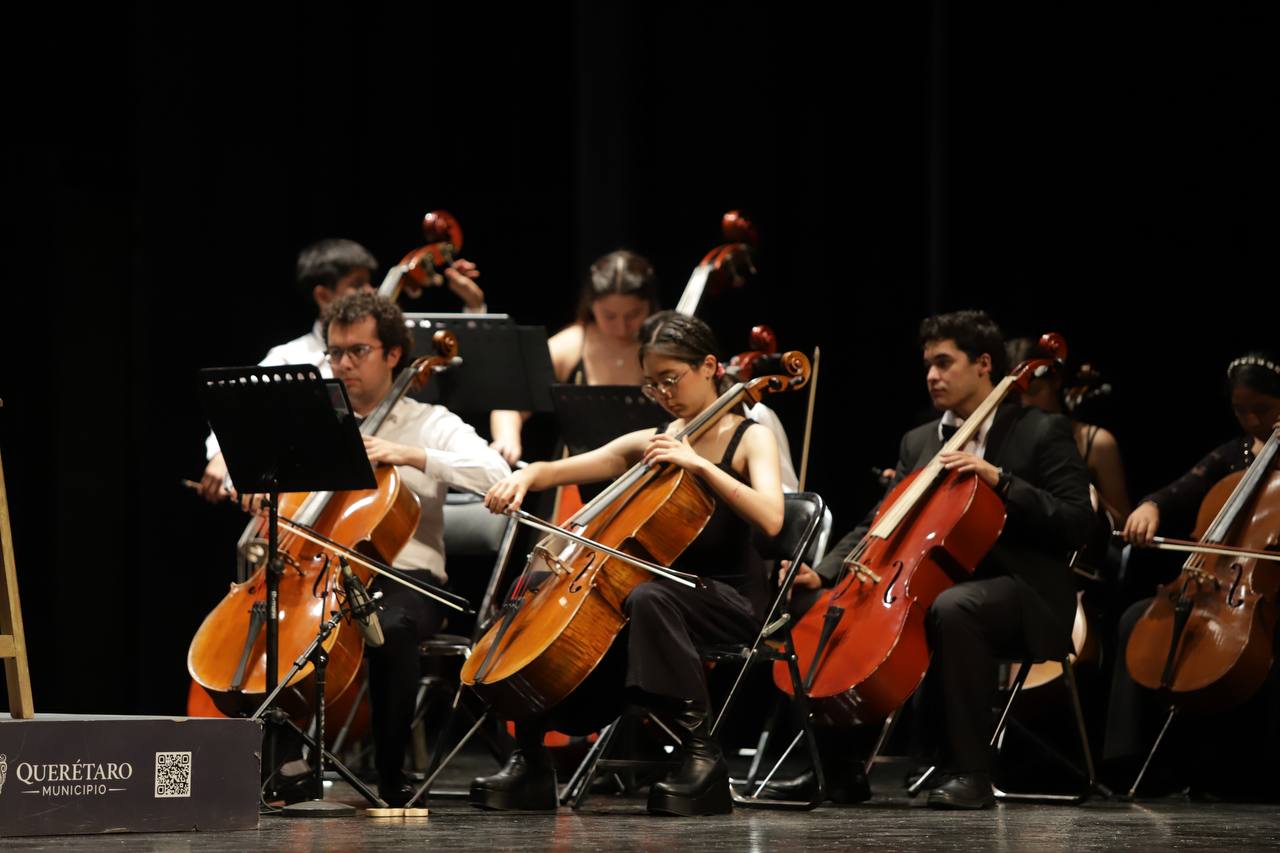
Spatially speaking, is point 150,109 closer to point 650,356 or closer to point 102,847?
point 650,356

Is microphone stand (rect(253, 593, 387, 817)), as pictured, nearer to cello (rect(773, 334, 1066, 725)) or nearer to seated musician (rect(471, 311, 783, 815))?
seated musician (rect(471, 311, 783, 815))

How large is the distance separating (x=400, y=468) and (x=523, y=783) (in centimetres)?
84

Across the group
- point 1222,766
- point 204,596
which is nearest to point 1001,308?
point 1222,766

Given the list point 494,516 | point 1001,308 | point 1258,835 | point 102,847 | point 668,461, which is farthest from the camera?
point 1001,308

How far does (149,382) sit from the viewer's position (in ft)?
18.2

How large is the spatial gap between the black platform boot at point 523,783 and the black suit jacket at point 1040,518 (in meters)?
0.85

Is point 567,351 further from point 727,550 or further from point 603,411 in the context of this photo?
point 727,550

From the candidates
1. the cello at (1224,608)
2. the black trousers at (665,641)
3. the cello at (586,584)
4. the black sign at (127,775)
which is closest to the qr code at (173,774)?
the black sign at (127,775)

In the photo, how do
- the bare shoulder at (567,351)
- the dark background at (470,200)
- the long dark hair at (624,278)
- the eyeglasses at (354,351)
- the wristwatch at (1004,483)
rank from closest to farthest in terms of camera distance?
the wristwatch at (1004,483) → the eyeglasses at (354,351) → the long dark hair at (624,278) → the bare shoulder at (567,351) → the dark background at (470,200)

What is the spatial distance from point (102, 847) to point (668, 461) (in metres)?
1.31

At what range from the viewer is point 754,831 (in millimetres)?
3170

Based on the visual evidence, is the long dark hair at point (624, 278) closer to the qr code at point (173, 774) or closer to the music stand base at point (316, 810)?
the music stand base at point (316, 810)

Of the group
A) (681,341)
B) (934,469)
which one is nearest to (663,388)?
(681,341)

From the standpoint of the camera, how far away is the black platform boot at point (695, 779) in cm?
346
